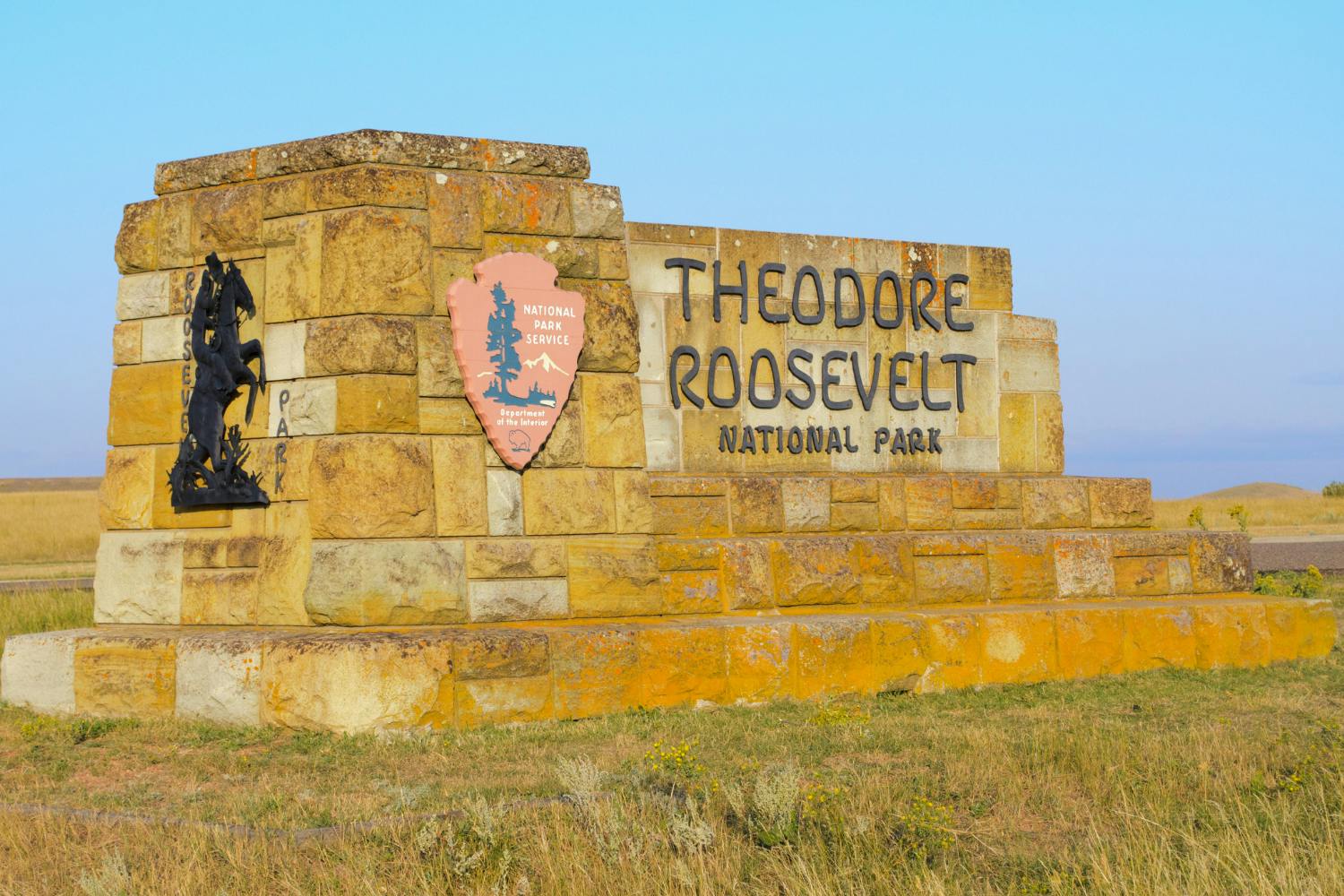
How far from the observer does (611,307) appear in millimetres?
10109

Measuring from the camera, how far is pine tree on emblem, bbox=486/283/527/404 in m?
9.56

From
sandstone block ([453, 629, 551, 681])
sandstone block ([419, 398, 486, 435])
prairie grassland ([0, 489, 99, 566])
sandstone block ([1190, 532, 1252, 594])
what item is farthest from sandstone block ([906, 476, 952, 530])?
prairie grassland ([0, 489, 99, 566])

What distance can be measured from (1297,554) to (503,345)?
18.7 meters

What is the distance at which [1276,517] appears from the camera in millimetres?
41375

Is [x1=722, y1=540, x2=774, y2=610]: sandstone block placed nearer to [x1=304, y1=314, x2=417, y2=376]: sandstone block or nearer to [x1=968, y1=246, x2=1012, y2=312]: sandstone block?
[x1=304, y1=314, x2=417, y2=376]: sandstone block

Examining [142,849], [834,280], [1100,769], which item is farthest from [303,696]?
[834,280]

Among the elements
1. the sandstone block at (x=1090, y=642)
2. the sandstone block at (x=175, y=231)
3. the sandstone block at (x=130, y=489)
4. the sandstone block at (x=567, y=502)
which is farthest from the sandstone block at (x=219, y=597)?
the sandstone block at (x=1090, y=642)

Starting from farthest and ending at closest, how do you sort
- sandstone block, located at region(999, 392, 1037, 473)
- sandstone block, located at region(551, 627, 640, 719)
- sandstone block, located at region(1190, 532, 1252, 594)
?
sandstone block, located at region(999, 392, 1037, 473)
sandstone block, located at region(1190, 532, 1252, 594)
sandstone block, located at region(551, 627, 640, 719)

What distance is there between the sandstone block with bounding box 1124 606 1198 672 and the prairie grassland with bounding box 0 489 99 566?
67.5ft

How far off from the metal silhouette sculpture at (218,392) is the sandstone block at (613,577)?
2268 mm

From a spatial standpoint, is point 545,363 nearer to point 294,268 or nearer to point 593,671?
point 294,268

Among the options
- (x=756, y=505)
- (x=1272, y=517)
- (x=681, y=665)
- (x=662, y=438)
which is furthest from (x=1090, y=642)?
(x=1272, y=517)

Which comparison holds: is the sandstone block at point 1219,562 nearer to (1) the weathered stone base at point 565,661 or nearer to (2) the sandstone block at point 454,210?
(1) the weathered stone base at point 565,661

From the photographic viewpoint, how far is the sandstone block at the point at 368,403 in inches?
361
